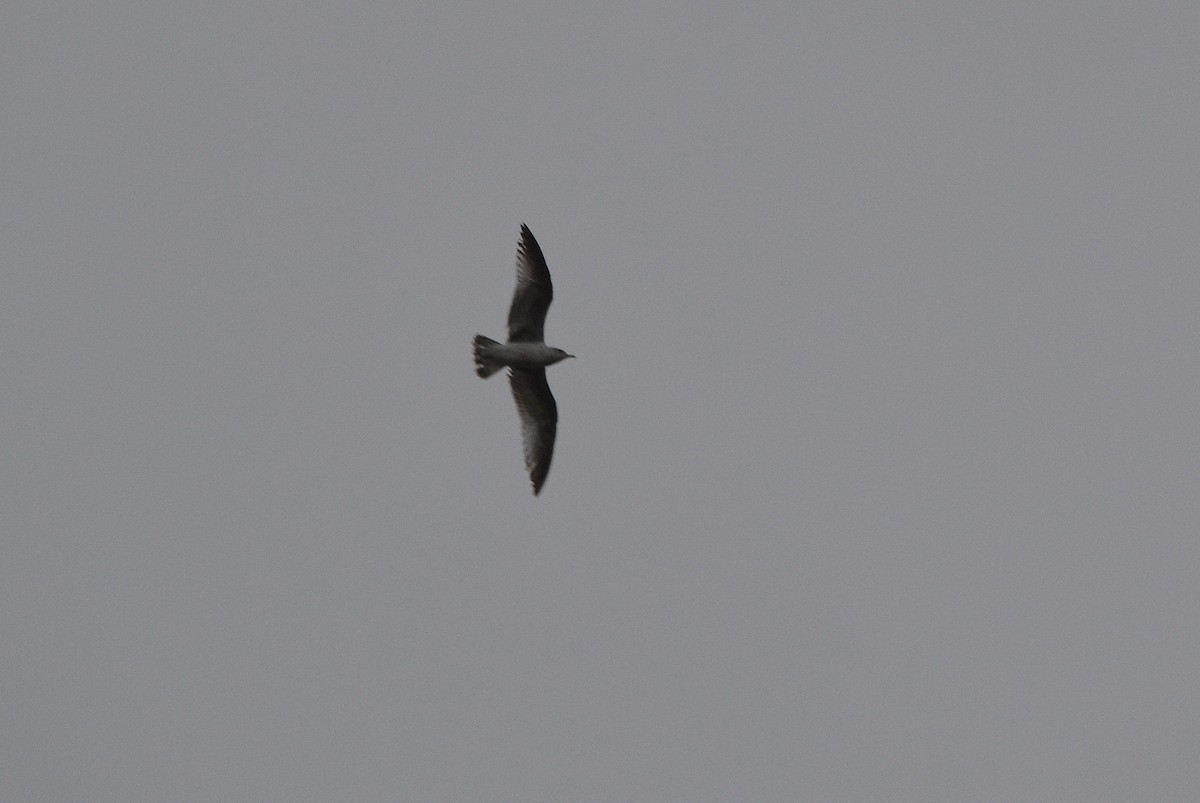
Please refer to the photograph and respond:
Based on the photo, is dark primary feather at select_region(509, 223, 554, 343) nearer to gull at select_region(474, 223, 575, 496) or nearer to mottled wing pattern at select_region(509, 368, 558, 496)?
gull at select_region(474, 223, 575, 496)

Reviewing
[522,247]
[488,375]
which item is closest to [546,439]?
[488,375]

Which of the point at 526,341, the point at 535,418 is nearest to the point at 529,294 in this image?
the point at 526,341

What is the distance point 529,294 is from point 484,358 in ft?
4.53

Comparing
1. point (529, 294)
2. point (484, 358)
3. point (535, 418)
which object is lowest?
A: point (535, 418)

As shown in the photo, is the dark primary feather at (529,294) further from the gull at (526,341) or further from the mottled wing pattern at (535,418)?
the mottled wing pattern at (535,418)

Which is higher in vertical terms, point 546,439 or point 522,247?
point 522,247

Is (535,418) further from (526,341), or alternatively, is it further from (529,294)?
(529,294)

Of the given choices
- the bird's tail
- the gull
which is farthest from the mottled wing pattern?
the bird's tail

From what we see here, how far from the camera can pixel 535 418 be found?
2653cm

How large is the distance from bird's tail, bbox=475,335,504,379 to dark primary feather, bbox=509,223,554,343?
44 centimetres

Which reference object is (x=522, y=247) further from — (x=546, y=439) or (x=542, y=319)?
(x=546, y=439)

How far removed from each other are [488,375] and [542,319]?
1384mm

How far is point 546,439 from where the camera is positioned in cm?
2667

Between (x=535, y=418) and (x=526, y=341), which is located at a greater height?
(x=526, y=341)
